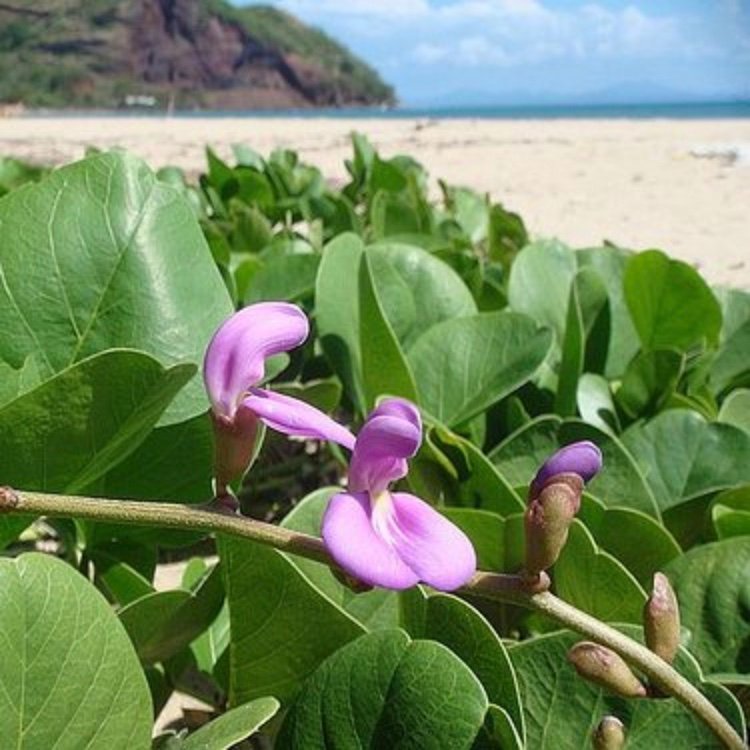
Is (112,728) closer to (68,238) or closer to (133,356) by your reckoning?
(133,356)

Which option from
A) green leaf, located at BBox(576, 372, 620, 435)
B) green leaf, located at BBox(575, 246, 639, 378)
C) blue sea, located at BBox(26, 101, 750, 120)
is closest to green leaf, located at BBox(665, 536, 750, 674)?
green leaf, located at BBox(576, 372, 620, 435)

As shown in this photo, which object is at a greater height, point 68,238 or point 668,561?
point 68,238

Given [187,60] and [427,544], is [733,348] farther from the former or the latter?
[187,60]

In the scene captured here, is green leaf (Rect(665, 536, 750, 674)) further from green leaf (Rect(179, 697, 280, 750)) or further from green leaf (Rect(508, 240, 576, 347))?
green leaf (Rect(508, 240, 576, 347))

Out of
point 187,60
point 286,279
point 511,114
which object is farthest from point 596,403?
point 187,60

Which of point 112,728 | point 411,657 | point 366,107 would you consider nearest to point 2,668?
point 112,728

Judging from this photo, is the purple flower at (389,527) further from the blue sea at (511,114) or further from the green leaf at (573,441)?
the blue sea at (511,114)

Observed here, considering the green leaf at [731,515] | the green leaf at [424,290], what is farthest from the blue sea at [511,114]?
the green leaf at [731,515]
